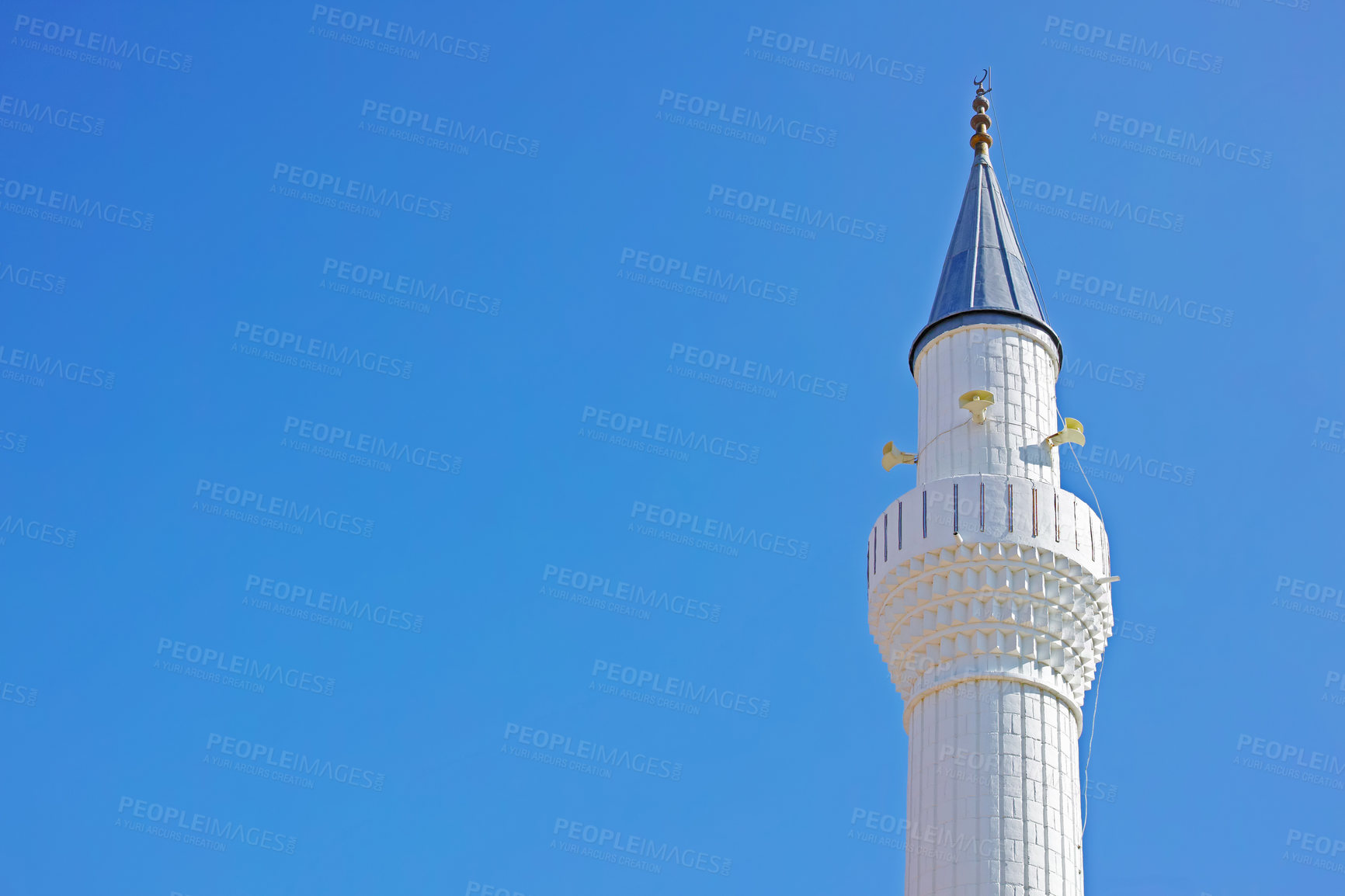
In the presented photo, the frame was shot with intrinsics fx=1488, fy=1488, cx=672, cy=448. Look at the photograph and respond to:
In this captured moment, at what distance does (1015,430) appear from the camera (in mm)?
18047

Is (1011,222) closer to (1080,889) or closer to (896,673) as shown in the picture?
(896,673)

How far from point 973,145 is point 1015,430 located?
5.80 metres

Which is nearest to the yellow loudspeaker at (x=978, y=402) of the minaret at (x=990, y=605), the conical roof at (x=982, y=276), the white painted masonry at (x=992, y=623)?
the minaret at (x=990, y=605)

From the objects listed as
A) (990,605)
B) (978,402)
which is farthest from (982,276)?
(990,605)

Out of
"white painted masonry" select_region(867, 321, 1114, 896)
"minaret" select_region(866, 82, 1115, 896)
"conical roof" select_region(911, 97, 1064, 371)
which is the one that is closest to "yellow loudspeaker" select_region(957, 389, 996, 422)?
"minaret" select_region(866, 82, 1115, 896)

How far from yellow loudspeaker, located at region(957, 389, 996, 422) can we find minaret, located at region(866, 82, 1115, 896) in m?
0.02

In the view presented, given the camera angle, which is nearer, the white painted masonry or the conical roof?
the white painted masonry

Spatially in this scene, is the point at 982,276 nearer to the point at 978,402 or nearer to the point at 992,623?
the point at 978,402

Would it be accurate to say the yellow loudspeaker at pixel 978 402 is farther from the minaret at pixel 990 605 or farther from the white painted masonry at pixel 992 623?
the white painted masonry at pixel 992 623

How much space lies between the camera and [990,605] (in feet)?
55.6

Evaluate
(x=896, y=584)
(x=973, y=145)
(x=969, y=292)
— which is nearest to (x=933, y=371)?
(x=969, y=292)

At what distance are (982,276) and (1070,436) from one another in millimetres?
2811

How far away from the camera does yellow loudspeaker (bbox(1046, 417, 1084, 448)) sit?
17.9 m

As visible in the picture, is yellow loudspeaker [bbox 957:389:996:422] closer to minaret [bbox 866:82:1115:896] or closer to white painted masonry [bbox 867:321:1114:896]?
minaret [bbox 866:82:1115:896]
